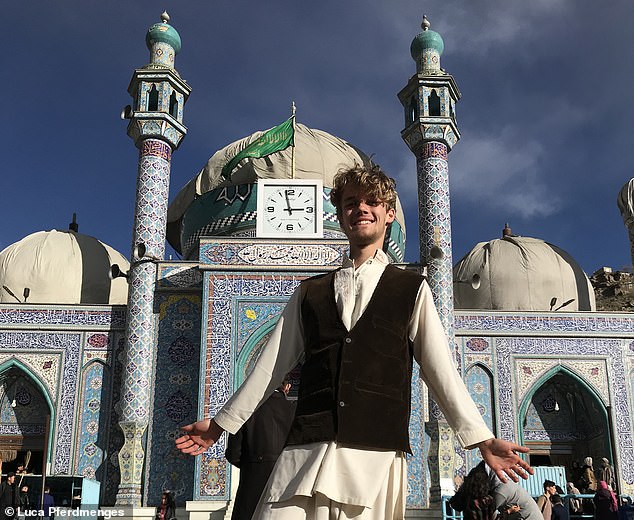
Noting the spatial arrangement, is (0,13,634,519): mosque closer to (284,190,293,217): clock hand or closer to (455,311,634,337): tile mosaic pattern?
(455,311,634,337): tile mosaic pattern

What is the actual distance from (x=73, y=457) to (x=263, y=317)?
3.45 m

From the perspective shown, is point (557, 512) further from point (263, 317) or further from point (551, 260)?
point (551, 260)

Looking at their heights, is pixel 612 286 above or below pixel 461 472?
above

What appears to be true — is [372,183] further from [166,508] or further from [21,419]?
[21,419]

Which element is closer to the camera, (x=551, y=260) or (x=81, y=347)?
(x=81, y=347)

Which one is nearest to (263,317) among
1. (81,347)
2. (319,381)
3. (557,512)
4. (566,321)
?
(81,347)

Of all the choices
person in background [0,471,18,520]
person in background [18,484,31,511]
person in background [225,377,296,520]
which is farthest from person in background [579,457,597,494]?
person in background [225,377,296,520]

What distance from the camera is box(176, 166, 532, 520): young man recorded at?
1939mm

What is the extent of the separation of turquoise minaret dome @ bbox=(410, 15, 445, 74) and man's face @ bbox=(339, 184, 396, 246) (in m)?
12.6

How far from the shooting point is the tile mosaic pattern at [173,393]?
11.9 metres

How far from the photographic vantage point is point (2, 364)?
12898 millimetres

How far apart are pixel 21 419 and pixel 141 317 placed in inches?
106

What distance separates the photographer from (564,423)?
1384 centimetres

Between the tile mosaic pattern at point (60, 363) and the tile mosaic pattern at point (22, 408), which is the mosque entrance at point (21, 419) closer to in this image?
the tile mosaic pattern at point (22, 408)
